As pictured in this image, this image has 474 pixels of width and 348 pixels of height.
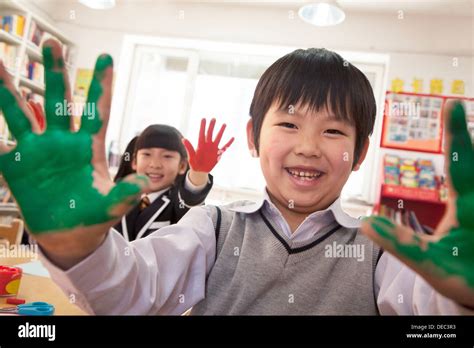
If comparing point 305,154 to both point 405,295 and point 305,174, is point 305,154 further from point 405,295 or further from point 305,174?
point 405,295

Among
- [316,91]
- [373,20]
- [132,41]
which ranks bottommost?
[316,91]

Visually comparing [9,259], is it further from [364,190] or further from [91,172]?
[364,190]

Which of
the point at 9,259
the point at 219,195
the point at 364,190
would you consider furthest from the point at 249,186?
the point at 364,190

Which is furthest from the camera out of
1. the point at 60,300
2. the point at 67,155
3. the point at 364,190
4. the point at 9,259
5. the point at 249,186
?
the point at 364,190

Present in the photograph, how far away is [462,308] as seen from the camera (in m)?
0.29

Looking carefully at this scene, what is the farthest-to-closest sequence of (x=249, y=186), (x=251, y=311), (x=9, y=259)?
(x=9, y=259), (x=249, y=186), (x=251, y=311)

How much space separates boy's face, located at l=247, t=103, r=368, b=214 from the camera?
0.40m

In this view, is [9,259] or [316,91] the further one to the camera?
[9,259]

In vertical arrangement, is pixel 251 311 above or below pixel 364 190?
below

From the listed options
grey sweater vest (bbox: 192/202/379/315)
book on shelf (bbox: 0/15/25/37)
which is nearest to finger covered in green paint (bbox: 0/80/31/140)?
grey sweater vest (bbox: 192/202/379/315)

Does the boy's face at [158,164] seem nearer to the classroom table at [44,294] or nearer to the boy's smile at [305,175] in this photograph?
the classroom table at [44,294]
